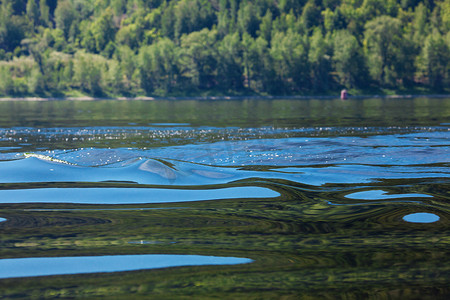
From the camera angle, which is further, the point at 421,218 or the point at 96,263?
the point at 421,218

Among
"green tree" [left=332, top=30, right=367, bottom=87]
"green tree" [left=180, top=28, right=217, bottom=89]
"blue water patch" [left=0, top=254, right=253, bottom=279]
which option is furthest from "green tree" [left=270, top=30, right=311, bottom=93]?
"blue water patch" [left=0, top=254, right=253, bottom=279]

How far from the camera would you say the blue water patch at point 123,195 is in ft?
28.8

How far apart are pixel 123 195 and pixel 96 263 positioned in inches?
150

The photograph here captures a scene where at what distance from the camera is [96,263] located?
17.8 ft

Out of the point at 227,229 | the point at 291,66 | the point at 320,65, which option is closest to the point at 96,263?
the point at 227,229

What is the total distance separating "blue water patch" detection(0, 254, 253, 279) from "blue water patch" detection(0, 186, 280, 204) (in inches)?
122

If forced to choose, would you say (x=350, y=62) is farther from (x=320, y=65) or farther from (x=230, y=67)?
(x=230, y=67)

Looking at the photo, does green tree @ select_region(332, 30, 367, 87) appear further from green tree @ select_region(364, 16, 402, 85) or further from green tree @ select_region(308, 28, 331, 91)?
green tree @ select_region(364, 16, 402, 85)

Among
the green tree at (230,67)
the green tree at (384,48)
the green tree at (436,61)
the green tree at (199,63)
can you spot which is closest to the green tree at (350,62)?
the green tree at (384,48)

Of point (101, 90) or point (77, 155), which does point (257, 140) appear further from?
point (101, 90)

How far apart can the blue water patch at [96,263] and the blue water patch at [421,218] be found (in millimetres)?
2947

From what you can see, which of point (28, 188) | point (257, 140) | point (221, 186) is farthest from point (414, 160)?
point (28, 188)

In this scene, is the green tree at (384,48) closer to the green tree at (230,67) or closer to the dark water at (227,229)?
the green tree at (230,67)

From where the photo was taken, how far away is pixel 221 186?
10117 millimetres
